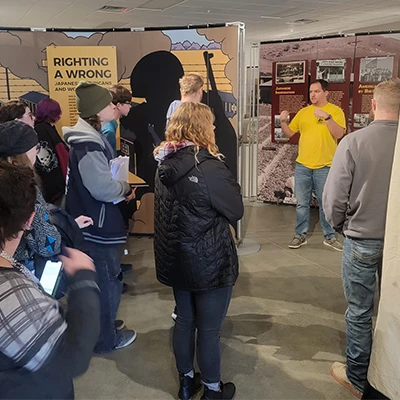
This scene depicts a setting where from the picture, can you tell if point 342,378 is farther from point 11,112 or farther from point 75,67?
point 75,67

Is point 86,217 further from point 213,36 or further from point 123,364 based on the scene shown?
point 213,36

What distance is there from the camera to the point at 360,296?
84.7 inches

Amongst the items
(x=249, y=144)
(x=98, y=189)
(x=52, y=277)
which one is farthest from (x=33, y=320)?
(x=249, y=144)

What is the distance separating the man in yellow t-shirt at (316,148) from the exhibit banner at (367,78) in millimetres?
973

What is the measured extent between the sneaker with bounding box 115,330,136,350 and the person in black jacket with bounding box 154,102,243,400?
715 mm

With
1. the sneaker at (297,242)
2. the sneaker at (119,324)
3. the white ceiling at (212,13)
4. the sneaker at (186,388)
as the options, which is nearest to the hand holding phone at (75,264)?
the sneaker at (186,388)

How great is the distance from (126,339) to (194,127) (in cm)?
152

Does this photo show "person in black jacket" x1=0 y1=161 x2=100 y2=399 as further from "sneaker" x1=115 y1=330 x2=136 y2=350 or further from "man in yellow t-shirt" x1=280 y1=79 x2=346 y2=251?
"man in yellow t-shirt" x1=280 y1=79 x2=346 y2=251

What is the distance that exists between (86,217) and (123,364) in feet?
3.04

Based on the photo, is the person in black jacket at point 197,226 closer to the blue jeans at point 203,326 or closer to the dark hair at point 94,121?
the blue jeans at point 203,326

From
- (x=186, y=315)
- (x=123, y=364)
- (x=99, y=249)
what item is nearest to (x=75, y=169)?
(x=99, y=249)

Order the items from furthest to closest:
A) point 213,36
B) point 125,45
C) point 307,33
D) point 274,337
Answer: point 307,33 → point 125,45 → point 213,36 → point 274,337

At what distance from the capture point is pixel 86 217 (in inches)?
88.6

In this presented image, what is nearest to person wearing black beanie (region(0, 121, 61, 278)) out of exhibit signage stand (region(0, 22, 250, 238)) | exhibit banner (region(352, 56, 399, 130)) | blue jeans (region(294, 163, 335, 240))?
exhibit signage stand (region(0, 22, 250, 238))
